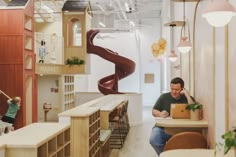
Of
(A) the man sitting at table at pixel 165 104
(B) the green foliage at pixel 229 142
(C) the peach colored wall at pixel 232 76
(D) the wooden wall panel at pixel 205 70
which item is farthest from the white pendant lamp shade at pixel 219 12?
(A) the man sitting at table at pixel 165 104

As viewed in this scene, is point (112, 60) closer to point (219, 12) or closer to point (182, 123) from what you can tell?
point (182, 123)

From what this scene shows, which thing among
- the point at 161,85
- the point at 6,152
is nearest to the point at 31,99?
the point at 6,152

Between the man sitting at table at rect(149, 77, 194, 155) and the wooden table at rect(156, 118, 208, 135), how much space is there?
0.59ft

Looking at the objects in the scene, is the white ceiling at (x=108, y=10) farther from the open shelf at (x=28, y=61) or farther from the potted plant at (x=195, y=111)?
the potted plant at (x=195, y=111)

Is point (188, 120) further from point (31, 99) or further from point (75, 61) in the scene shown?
point (75, 61)

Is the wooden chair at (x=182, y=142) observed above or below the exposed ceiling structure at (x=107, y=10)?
below

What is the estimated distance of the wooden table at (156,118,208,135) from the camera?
4.97 m

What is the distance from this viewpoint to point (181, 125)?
195 inches

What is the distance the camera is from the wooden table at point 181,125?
497 cm

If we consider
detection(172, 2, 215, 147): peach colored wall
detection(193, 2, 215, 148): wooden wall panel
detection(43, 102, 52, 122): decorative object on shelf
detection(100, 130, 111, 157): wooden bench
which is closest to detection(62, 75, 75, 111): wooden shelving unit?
detection(43, 102, 52, 122): decorative object on shelf

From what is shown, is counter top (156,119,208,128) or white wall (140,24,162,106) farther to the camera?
white wall (140,24,162,106)

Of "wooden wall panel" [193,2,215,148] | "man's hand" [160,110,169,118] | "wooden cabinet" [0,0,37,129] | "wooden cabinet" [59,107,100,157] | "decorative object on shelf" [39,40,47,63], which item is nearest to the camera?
"wooden wall panel" [193,2,215,148]

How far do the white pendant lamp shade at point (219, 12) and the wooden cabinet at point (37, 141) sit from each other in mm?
1856

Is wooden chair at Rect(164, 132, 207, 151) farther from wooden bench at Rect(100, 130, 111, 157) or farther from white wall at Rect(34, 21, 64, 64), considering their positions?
white wall at Rect(34, 21, 64, 64)
